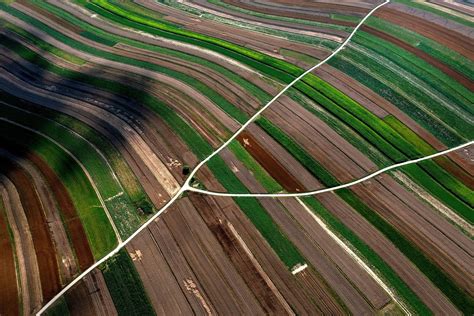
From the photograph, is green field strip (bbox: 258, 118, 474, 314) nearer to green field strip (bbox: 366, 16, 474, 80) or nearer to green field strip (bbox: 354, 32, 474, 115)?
green field strip (bbox: 354, 32, 474, 115)

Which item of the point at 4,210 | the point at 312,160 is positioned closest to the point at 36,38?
the point at 4,210

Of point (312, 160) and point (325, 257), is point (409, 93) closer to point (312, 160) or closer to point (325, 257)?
point (312, 160)

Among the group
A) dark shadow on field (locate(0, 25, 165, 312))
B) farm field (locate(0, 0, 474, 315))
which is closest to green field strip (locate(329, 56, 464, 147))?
farm field (locate(0, 0, 474, 315))

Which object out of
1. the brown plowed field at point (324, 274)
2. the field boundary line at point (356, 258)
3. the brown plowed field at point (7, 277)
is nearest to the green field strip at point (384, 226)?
the field boundary line at point (356, 258)

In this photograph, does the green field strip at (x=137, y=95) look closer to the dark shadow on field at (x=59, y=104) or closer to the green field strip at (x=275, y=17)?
the dark shadow on field at (x=59, y=104)

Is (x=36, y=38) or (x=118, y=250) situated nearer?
(x=118, y=250)

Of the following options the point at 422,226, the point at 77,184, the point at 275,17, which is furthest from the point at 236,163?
the point at 275,17
